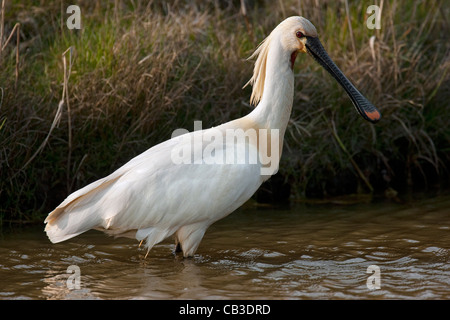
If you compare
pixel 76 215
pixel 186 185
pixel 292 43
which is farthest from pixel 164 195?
pixel 292 43

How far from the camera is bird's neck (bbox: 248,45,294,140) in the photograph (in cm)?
620

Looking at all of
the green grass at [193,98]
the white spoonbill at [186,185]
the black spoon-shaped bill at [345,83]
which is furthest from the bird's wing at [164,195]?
the green grass at [193,98]

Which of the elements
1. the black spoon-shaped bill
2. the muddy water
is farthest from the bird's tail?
the black spoon-shaped bill

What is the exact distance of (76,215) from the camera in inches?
235

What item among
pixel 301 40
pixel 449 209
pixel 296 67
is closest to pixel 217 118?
pixel 296 67

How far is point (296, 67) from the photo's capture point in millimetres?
8883

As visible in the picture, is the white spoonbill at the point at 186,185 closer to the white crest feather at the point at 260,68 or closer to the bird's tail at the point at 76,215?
the bird's tail at the point at 76,215

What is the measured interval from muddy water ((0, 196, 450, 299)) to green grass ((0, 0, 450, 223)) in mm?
681

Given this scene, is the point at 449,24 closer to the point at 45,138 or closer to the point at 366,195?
the point at 366,195

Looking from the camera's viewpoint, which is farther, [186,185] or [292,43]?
[292,43]

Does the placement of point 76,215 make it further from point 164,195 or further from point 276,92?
point 276,92

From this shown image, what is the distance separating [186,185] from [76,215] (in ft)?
2.95

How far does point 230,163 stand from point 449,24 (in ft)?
17.0

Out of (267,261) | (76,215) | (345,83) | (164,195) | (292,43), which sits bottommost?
(267,261)
